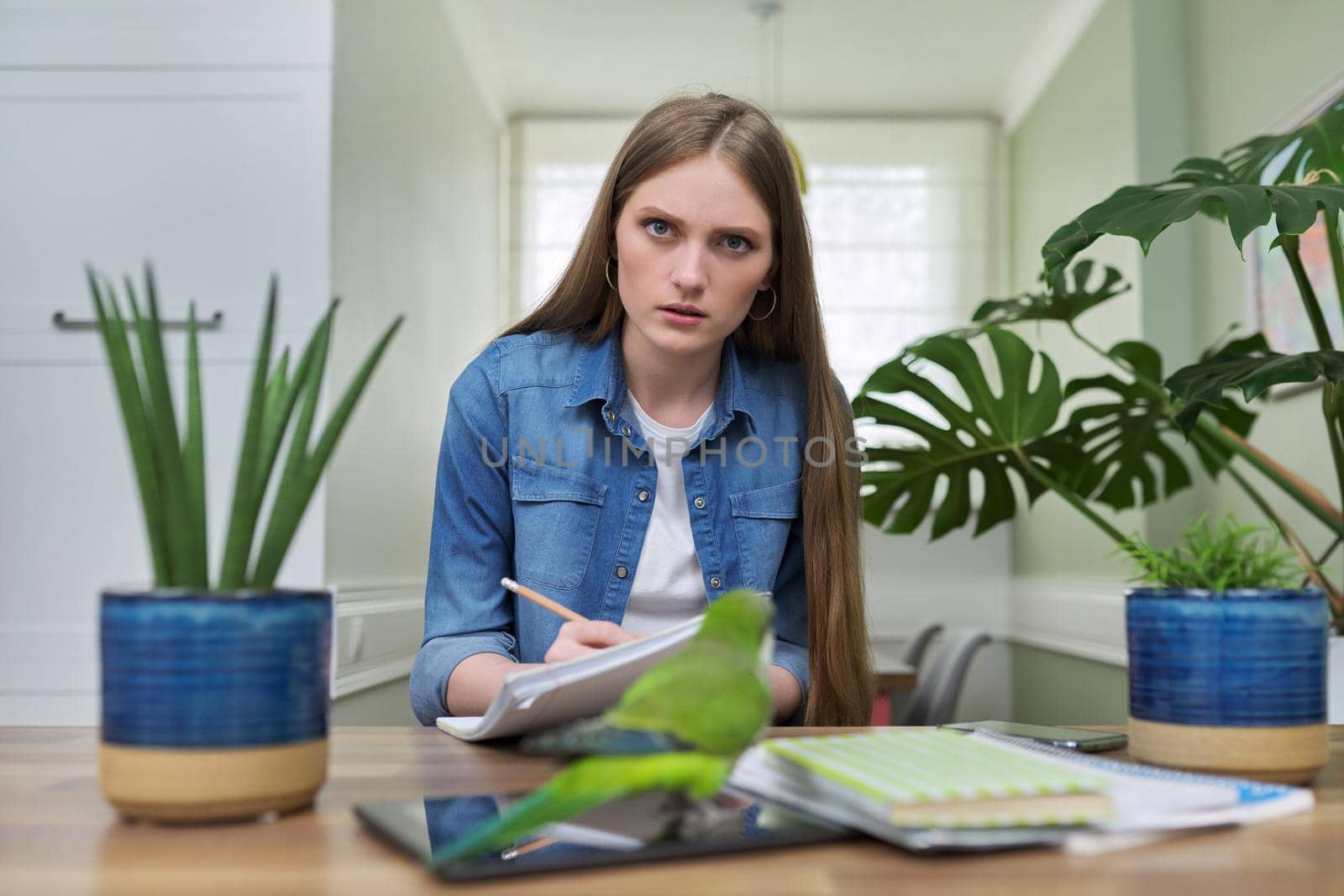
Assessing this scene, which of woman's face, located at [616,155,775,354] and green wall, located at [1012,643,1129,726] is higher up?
woman's face, located at [616,155,775,354]

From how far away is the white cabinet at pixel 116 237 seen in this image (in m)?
2.42

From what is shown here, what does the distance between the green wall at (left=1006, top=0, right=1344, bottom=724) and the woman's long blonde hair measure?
5.55ft

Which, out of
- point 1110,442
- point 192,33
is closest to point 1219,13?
point 1110,442

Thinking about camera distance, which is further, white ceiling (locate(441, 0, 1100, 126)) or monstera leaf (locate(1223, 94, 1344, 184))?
white ceiling (locate(441, 0, 1100, 126))


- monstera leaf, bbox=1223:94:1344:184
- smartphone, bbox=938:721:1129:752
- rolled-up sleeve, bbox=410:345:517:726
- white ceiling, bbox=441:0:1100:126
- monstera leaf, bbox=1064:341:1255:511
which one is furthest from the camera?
white ceiling, bbox=441:0:1100:126

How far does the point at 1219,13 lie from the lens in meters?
3.30

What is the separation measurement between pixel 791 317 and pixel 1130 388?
104 cm

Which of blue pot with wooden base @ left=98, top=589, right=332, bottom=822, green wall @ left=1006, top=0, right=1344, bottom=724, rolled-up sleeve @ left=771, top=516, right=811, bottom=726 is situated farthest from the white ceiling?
blue pot with wooden base @ left=98, top=589, right=332, bottom=822

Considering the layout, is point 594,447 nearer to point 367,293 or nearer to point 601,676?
point 601,676

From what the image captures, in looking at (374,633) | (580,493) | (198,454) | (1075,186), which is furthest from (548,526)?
(1075,186)

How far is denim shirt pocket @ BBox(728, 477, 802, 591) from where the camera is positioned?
142cm

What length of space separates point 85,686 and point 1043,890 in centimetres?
232

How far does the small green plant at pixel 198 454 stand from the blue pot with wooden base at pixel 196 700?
0.09ft

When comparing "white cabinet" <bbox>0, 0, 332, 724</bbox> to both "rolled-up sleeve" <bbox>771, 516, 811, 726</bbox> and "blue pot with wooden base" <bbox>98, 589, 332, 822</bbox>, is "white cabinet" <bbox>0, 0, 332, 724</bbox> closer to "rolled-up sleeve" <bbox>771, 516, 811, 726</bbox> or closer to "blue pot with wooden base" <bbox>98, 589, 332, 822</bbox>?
"rolled-up sleeve" <bbox>771, 516, 811, 726</bbox>
